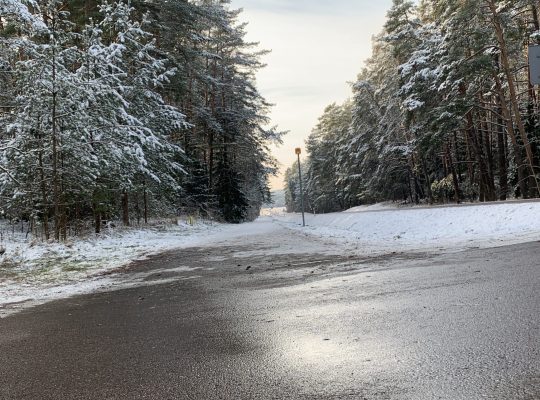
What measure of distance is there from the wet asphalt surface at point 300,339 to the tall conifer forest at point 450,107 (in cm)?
1704

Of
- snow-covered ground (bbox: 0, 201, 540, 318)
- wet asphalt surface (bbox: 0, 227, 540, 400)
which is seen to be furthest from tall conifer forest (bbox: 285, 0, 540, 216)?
wet asphalt surface (bbox: 0, 227, 540, 400)

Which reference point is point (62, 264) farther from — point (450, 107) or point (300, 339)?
point (450, 107)

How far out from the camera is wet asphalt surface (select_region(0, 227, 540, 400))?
2707 mm

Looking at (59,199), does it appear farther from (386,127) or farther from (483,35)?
(386,127)

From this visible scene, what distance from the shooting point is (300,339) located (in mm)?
3652

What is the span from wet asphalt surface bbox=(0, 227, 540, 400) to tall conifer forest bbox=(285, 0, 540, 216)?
55.9 ft

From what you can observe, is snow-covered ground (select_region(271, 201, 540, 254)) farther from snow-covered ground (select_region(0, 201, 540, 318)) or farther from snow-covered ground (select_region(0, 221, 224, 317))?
snow-covered ground (select_region(0, 221, 224, 317))

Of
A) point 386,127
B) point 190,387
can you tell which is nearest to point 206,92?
point 386,127

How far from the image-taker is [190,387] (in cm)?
284

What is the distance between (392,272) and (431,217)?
968cm

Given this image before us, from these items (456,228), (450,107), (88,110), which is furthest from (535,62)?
(88,110)

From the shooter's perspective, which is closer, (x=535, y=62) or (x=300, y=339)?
(x=300, y=339)

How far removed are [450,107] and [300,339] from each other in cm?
2231

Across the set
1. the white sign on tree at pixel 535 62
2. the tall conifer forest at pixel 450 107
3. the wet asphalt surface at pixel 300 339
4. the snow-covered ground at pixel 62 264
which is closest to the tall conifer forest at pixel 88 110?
the snow-covered ground at pixel 62 264
